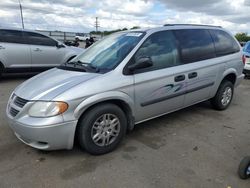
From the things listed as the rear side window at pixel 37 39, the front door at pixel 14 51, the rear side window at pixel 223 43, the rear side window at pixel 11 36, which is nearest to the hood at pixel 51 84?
the rear side window at pixel 223 43

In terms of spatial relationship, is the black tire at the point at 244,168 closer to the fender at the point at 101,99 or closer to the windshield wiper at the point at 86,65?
the fender at the point at 101,99

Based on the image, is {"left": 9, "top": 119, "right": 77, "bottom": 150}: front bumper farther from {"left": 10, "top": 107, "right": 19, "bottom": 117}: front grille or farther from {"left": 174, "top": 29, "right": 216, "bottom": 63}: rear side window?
{"left": 174, "top": 29, "right": 216, "bottom": 63}: rear side window

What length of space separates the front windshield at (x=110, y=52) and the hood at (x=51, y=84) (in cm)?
32

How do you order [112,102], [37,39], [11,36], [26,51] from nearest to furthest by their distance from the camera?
[112,102] → [11,36] → [26,51] → [37,39]

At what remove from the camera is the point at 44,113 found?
3.13 metres

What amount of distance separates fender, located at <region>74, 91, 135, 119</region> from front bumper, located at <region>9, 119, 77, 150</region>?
167mm

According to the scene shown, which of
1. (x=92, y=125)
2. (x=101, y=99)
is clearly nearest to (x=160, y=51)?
(x=101, y=99)

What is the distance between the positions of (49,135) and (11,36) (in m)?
6.41

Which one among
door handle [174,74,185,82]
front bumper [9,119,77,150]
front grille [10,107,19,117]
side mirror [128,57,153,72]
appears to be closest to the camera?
front bumper [9,119,77,150]

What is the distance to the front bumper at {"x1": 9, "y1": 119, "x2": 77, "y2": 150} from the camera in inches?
122

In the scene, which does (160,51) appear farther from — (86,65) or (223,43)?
(223,43)

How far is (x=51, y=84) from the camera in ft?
11.4

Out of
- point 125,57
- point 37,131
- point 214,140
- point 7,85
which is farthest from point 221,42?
point 7,85

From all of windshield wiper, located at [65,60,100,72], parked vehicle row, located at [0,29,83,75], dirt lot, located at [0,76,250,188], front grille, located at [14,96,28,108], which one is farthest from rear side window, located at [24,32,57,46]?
front grille, located at [14,96,28,108]
